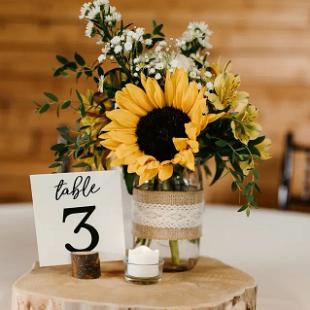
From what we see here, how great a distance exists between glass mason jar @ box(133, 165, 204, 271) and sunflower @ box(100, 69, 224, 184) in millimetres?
69

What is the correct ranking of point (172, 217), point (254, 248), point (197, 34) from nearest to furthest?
point (172, 217)
point (197, 34)
point (254, 248)

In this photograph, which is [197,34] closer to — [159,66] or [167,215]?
[159,66]

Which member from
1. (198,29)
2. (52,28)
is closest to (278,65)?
(52,28)

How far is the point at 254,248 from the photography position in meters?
1.87

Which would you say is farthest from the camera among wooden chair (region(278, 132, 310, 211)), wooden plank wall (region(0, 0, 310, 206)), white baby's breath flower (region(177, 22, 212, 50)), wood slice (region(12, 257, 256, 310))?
wooden plank wall (region(0, 0, 310, 206))

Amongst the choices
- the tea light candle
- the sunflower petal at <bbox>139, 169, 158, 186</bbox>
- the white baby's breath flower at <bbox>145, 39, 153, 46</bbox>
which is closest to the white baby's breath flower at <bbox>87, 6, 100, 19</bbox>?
the white baby's breath flower at <bbox>145, 39, 153, 46</bbox>

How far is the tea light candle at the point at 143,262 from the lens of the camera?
1213mm

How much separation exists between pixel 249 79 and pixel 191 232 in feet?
7.90

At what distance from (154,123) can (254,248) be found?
30.3 inches

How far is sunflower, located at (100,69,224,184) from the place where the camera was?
1188 mm

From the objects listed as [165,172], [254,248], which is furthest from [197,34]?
[254,248]

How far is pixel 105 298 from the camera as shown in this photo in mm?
1125

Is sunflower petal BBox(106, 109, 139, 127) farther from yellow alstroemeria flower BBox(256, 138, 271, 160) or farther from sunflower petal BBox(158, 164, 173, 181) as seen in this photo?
yellow alstroemeria flower BBox(256, 138, 271, 160)

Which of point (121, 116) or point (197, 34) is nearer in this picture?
point (121, 116)
